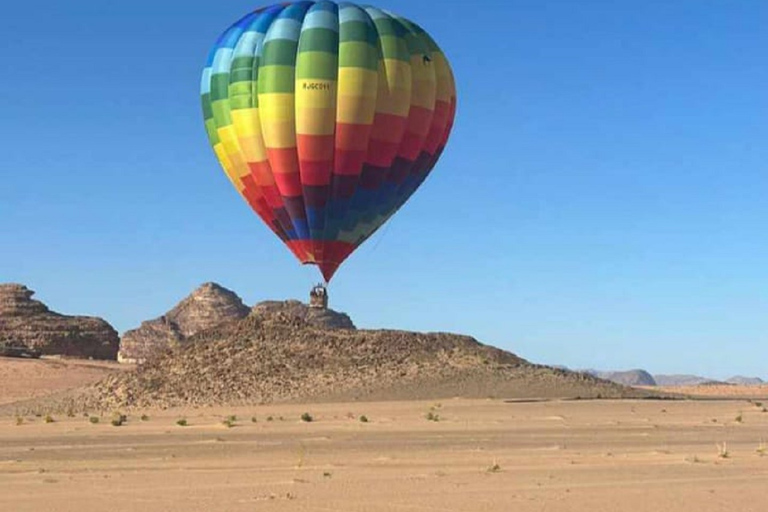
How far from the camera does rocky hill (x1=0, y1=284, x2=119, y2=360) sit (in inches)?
3868

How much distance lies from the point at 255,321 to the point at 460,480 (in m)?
32.1

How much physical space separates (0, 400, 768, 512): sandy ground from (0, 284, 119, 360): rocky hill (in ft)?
209

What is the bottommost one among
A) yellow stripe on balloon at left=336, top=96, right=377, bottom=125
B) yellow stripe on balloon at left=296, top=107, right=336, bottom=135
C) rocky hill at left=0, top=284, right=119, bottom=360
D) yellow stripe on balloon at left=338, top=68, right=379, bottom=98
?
rocky hill at left=0, top=284, right=119, bottom=360

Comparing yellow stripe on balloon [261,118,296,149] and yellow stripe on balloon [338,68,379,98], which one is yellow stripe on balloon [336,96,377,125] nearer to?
yellow stripe on balloon [338,68,379,98]

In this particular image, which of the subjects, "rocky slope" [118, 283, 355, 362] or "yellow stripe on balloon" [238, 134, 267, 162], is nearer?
"yellow stripe on balloon" [238, 134, 267, 162]

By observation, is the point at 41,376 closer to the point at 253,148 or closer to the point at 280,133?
the point at 253,148

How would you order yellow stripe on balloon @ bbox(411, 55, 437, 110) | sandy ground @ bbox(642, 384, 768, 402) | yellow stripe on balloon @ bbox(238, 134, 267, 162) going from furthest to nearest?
sandy ground @ bbox(642, 384, 768, 402) < yellow stripe on balloon @ bbox(411, 55, 437, 110) < yellow stripe on balloon @ bbox(238, 134, 267, 162)

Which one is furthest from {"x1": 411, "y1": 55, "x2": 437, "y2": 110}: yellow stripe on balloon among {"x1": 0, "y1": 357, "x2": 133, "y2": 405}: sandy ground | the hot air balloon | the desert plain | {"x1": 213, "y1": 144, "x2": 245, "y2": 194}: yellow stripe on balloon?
{"x1": 0, "y1": 357, "x2": 133, "y2": 405}: sandy ground

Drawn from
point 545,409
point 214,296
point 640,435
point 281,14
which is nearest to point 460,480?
point 640,435

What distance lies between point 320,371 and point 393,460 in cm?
2342

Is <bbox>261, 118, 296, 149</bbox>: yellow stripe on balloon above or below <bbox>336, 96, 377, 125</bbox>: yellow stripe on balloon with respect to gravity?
below

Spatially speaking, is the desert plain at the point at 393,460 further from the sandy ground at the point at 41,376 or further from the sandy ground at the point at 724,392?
the sandy ground at the point at 41,376

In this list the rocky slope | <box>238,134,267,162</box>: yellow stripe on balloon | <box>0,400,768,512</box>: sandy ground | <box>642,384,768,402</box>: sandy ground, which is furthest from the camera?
the rocky slope

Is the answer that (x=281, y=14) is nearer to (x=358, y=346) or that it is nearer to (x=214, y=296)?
(x=358, y=346)
